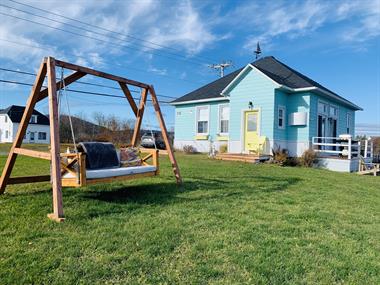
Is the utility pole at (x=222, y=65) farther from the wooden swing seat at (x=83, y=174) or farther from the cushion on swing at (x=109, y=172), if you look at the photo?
the wooden swing seat at (x=83, y=174)

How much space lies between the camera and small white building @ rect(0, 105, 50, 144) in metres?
49.1

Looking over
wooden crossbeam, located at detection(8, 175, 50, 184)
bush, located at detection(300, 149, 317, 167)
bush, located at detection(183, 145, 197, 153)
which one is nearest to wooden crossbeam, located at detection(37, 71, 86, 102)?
wooden crossbeam, located at detection(8, 175, 50, 184)

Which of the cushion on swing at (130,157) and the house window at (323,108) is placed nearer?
the cushion on swing at (130,157)

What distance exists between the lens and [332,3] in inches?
481

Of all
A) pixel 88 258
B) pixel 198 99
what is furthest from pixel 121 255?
pixel 198 99

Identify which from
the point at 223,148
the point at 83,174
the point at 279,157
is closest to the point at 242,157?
the point at 279,157

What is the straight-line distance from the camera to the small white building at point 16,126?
1933 inches

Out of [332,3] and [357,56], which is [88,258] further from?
[357,56]

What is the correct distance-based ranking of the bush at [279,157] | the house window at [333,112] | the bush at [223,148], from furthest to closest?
the house window at [333,112] < the bush at [223,148] < the bush at [279,157]

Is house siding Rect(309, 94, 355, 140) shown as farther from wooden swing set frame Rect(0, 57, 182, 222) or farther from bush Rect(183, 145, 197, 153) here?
wooden swing set frame Rect(0, 57, 182, 222)

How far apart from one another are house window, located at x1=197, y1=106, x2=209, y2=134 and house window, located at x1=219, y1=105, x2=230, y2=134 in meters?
1.11

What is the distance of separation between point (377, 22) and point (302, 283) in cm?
1298

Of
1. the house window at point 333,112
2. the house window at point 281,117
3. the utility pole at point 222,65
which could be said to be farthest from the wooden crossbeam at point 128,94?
the utility pole at point 222,65

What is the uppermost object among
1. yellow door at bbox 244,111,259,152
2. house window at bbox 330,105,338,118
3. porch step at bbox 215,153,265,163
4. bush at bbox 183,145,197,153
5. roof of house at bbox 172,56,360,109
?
roof of house at bbox 172,56,360,109
